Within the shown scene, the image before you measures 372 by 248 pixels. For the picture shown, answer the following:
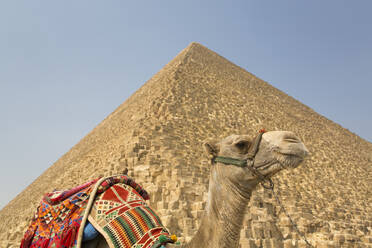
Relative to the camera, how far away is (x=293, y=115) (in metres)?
30.0

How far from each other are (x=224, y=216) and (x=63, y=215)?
156 centimetres

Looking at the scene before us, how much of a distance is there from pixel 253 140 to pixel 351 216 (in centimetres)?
1697

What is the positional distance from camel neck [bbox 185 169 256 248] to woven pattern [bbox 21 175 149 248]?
29.7 inches

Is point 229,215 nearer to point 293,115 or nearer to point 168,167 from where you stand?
point 168,167

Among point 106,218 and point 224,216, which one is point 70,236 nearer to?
point 106,218

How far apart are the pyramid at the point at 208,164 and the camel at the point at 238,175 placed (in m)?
5.44

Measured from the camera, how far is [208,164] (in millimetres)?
12961

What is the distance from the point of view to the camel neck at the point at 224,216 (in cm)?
180

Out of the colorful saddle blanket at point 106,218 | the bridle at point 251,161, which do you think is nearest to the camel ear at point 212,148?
the bridle at point 251,161

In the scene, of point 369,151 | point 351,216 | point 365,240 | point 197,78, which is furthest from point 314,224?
point 369,151

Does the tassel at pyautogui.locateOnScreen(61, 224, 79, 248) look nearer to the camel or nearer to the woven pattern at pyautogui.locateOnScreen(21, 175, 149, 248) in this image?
the woven pattern at pyautogui.locateOnScreen(21, 175, 149, 248)

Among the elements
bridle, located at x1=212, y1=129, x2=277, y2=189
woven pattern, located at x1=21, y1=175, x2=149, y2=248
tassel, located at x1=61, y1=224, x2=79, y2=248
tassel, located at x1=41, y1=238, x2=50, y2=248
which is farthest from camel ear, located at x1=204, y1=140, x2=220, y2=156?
tassel, located at x1=41, y1=238, x2=50, y2=248

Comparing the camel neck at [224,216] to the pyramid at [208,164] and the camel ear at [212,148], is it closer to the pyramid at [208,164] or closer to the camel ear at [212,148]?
the camel ear at [212,148]

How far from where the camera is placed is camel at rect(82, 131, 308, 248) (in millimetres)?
1752
